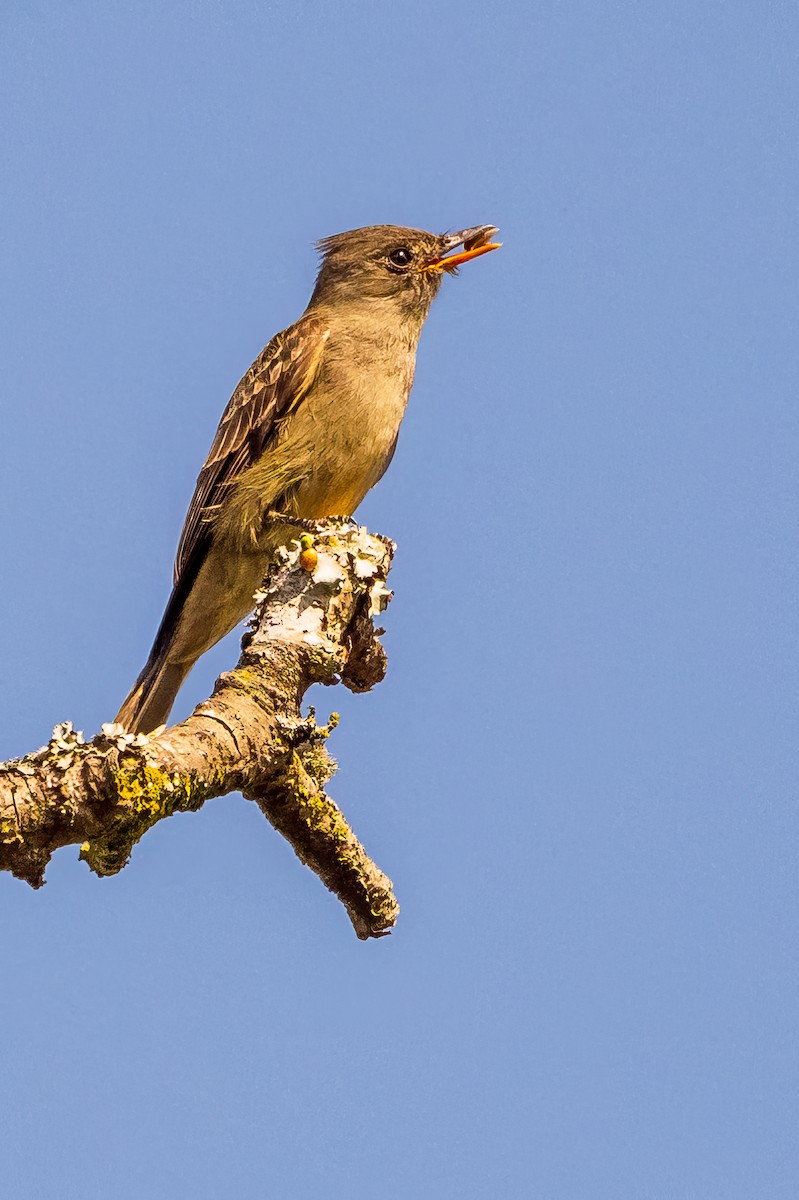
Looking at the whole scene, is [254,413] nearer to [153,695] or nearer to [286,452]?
[286,452]

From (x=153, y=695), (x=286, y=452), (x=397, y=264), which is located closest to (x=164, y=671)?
(x=153, y=695)

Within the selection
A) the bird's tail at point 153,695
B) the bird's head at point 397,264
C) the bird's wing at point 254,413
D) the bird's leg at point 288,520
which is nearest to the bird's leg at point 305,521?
the bird's leg at point 288,520

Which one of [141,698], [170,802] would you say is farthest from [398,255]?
[170,802]

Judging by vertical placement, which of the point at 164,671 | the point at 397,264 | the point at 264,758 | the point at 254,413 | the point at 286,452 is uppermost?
the point at 397,264

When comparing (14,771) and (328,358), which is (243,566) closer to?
(328,358)

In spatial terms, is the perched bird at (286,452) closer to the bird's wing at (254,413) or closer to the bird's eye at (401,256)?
the bird's wing at (254,413)

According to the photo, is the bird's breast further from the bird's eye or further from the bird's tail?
the bird's tail

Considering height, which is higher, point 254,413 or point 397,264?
point 397,264
